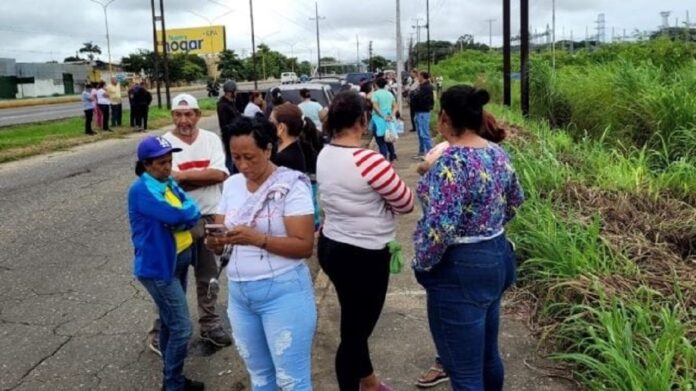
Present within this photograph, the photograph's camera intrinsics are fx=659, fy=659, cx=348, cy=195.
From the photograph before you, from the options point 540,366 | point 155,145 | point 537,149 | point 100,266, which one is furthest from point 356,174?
point 537,149

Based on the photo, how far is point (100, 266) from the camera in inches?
255

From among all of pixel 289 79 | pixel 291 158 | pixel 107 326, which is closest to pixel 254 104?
pixel 291 158

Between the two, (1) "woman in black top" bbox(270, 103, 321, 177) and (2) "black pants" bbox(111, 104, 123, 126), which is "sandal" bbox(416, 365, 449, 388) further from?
(2) "black pants" bbox(111, 104, 123, 126)

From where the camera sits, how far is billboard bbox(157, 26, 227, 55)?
246 ft

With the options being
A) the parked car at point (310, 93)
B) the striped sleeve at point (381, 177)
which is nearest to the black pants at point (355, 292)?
the striped sleeve at point (381, 177)

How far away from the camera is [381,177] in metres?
3.10

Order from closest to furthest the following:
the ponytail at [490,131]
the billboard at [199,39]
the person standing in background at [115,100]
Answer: the ponytail at [490,131] < the person standing in background at [115,100] < the billboard at [199,39]

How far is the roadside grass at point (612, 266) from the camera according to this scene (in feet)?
10.6

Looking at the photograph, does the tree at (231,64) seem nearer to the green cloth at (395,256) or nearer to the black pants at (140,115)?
the black pants at (140,115)

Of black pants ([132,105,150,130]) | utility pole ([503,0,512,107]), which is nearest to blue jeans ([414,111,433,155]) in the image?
utility pole ([503,0,512,107])

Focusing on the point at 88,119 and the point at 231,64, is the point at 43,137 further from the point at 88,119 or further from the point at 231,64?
the point at 231,64

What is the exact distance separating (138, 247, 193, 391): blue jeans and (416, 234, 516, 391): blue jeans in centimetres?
142

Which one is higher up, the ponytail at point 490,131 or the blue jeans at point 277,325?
the ponytail at point 490,131

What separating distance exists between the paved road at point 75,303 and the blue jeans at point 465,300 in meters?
1.61
